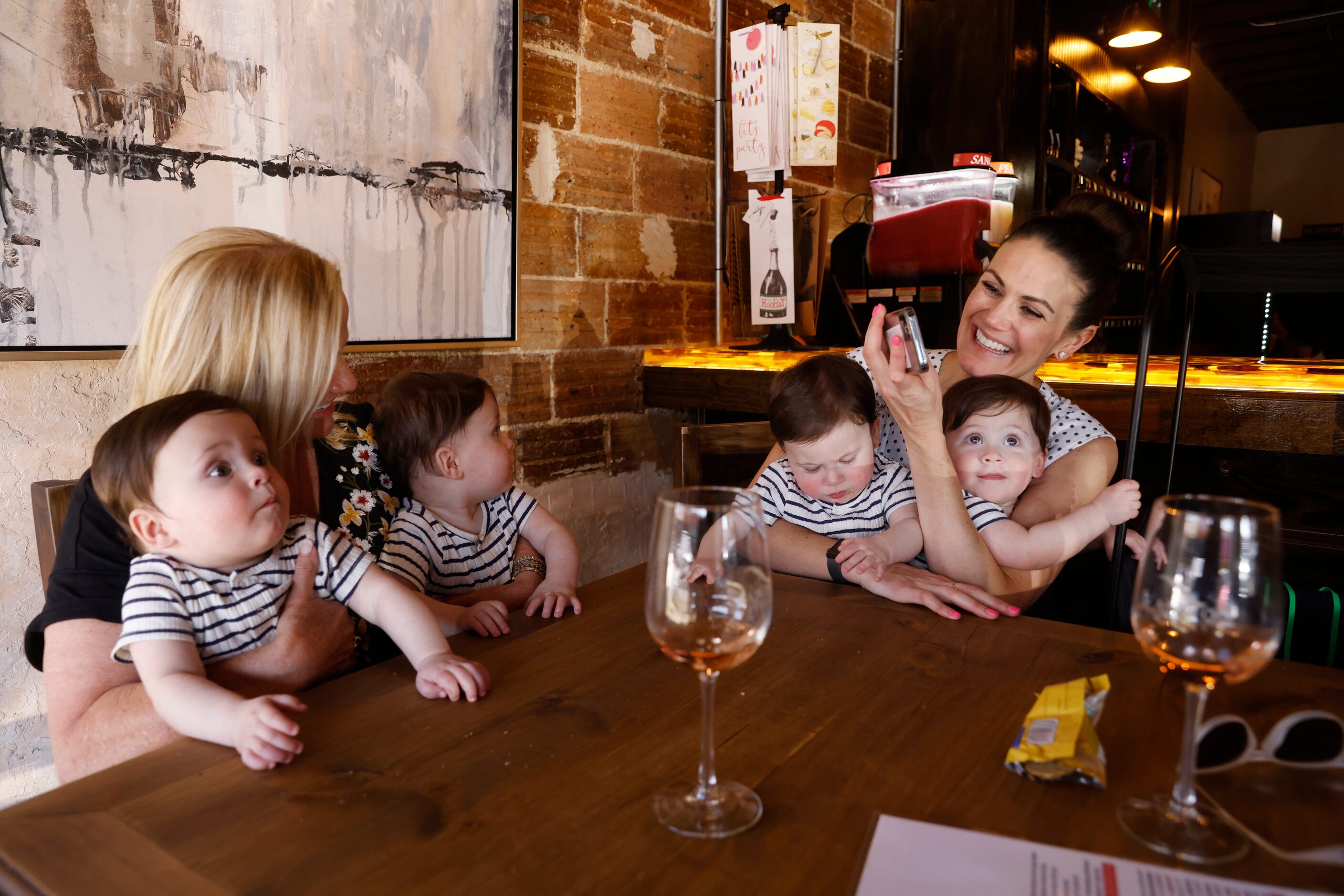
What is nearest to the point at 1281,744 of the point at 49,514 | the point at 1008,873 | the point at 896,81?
the point at 1008,873

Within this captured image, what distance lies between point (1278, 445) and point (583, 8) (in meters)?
2.14

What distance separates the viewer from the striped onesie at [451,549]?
154 cm

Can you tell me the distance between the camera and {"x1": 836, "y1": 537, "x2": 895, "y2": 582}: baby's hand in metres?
1.29

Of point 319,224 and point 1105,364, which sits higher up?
point 319,224

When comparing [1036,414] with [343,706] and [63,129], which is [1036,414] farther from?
[63,129]

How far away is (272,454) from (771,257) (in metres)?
1.89

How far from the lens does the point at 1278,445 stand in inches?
77.3

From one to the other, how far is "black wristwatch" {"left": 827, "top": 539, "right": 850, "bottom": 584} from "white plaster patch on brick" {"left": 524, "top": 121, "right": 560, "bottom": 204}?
1.51 metres

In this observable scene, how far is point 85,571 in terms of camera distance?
3.52 feet

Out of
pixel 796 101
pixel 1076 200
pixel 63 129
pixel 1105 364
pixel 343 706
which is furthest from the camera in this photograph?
pixel 796 101

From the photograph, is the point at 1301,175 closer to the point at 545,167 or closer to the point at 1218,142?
the point at 1218,142

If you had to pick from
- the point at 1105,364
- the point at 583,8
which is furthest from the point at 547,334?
the point at 1105,364

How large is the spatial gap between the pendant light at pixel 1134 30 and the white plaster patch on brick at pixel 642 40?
8.57 ft

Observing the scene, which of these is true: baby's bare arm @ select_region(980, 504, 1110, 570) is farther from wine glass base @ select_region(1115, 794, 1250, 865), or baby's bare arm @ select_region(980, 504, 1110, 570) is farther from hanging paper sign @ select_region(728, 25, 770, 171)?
hanging paper sign @ select_region(728, 25, 770, 171)
